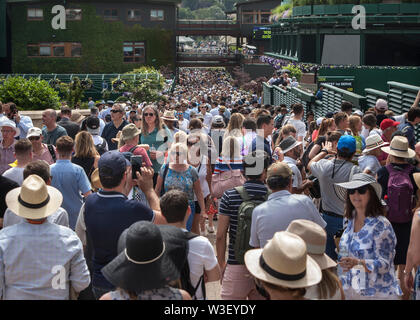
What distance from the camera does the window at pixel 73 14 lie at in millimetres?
54281

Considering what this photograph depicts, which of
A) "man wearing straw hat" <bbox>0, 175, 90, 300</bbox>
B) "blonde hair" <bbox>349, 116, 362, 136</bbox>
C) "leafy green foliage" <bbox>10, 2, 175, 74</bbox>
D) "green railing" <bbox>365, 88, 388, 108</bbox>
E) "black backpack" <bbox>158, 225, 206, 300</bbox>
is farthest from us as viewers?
"leafy green foliage" <bbox>10, 2, 175, 74</bbox>

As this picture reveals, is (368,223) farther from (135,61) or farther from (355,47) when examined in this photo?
(135,61)

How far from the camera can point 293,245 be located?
133 inches

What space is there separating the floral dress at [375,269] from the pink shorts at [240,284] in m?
0.96

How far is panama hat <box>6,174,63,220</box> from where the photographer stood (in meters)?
4.26

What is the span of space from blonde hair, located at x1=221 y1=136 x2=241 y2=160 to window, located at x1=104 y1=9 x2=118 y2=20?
50151 mm

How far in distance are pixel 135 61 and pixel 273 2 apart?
73.5 feet

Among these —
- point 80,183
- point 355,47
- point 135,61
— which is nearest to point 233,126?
point 80,183

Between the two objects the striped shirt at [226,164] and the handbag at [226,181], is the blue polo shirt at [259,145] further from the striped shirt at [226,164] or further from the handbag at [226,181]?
the handbag at [226,181]

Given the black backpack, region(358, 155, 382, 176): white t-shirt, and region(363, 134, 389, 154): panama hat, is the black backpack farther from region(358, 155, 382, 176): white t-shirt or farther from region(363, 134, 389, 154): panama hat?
region(363, 134, 389, 154): panama hat

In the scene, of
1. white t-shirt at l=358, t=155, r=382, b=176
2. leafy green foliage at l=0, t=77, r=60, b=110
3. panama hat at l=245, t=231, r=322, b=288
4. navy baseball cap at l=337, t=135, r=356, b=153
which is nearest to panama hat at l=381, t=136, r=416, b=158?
navy baseball cap at l=337, t=135, r=356, b=153

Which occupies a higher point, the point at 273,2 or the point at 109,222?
the point at 273,2

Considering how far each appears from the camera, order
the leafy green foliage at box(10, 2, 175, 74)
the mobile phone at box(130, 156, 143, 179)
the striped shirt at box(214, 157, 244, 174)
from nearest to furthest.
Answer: the mobile phone at box(130, 156, 143, 179)
the striped shirt at box(214, 157, 244, 174)
the leafy green foliage at box(10, 2, 175, 74)

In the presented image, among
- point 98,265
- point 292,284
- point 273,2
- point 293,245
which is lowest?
point 98,265
